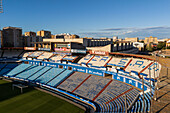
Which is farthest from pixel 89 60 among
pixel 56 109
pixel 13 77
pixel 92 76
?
pixel 13 77

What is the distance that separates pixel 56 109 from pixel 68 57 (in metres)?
24.2

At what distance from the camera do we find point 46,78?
38.3m

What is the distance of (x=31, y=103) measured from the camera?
25.5 m

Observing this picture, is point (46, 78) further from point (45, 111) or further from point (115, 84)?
point (115, 84)

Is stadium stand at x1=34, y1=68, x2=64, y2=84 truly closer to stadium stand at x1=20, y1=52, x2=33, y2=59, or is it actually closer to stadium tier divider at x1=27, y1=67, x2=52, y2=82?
stadium tier divider at x1=27, y1=67, x2=52, y2=82

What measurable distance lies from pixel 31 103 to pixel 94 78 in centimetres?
1642

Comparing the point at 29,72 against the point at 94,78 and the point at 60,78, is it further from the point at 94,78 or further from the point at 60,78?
the point at 94,78

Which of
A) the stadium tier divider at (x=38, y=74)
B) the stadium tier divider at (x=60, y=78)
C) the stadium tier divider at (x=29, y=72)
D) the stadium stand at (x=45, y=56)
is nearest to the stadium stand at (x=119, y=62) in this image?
the stadium tier divider at (x=60, y=78)

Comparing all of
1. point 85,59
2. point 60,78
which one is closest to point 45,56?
point 60,78

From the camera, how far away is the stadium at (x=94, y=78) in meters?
22.8

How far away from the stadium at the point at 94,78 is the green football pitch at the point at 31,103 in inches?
72.1

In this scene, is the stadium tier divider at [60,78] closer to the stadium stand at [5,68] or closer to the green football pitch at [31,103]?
the green football pitch at [31,103]

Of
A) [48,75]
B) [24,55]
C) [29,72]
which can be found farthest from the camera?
[24,55]

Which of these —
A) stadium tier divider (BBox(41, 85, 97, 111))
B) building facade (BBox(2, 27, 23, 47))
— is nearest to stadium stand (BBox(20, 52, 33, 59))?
building facade (BBox(2, 27, 23, 47))
